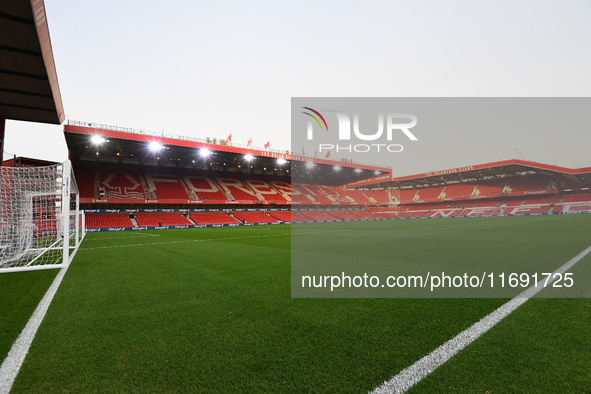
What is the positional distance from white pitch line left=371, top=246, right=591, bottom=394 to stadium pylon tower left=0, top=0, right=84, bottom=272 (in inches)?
268

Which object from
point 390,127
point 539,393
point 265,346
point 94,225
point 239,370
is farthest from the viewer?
point 94,225

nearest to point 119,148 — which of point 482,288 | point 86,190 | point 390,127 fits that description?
point 86,190

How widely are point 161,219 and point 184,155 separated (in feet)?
24.7

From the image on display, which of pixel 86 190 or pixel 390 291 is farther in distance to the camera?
pixel 86 190

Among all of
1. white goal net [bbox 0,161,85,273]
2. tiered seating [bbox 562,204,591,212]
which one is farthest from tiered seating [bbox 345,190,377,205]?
white goal net [bbox 0,161,85,273]

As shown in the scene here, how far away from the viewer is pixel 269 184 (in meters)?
41.6

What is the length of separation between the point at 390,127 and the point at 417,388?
42.9 ft

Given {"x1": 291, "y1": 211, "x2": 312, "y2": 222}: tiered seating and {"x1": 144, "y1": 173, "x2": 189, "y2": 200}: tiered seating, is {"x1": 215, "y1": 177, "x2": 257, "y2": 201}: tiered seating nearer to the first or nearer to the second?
{"x1": 144, "y1": 173, "x2": 189, "y2": 200}: tiered seating

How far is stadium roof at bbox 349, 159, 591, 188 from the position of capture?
3847 centimetres

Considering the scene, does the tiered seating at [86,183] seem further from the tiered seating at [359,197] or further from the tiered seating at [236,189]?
the tiered seating at [359,197]

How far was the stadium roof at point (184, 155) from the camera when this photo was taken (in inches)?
905

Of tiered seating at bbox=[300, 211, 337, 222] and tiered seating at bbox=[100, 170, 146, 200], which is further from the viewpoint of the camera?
tiered seating at bbox=[300, 211, 337, 222]

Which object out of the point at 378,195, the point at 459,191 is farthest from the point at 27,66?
the point at 459,191

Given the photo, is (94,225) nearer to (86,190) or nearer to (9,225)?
(86,190)
